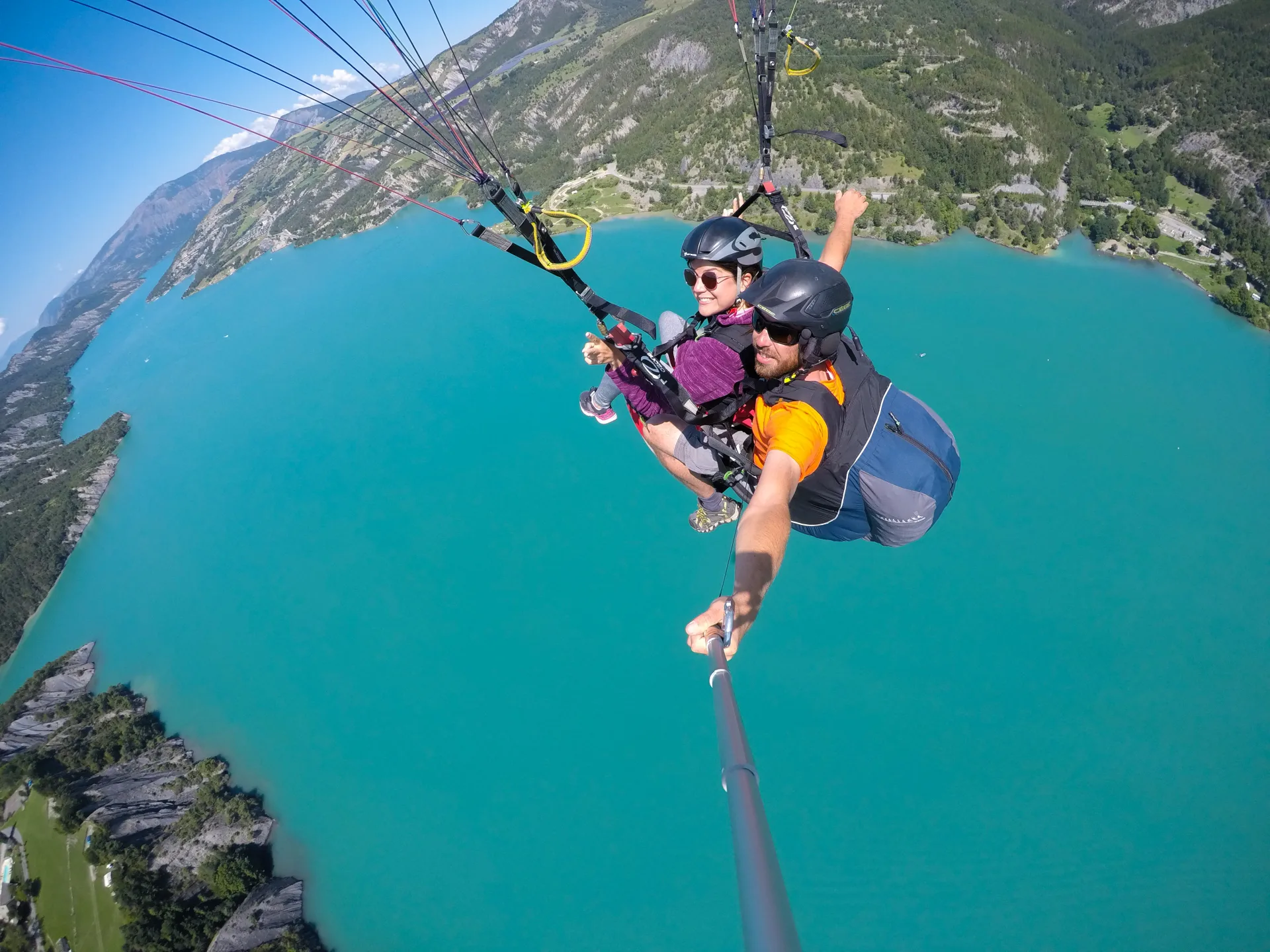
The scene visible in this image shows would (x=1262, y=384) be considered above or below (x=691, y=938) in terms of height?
above

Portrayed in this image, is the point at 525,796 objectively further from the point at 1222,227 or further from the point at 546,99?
the point at 546,99

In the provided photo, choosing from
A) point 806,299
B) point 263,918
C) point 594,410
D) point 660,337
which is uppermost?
point 660,337

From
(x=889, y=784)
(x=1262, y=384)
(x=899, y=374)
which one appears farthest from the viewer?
(x=899, y=374)

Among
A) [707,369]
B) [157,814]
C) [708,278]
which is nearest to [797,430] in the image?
[707,369]

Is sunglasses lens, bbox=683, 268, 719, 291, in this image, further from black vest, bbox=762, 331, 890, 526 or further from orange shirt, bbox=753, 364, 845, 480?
orange shirt, bbox=753, 364, 845, 480

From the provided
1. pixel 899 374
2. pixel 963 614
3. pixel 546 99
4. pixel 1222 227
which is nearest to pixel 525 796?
pixel 963 614

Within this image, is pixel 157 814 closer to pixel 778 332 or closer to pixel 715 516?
pixel 715 516
